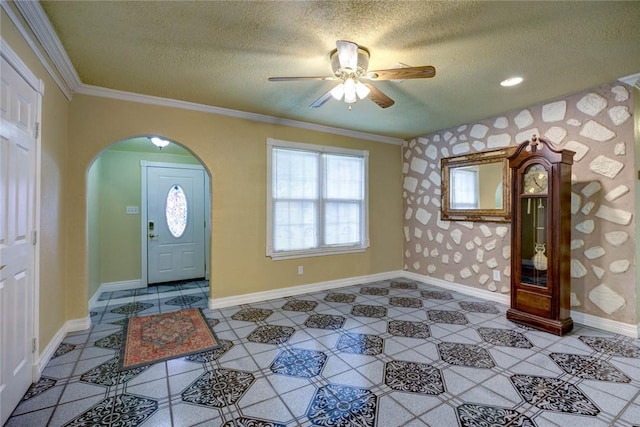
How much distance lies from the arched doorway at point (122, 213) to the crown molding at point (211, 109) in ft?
3.67

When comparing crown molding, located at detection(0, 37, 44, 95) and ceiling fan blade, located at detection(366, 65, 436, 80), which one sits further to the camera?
A: ceiling fan blade, located at detection(366, 65, 436, 80)

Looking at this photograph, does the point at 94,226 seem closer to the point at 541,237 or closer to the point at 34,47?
the point at 34,47

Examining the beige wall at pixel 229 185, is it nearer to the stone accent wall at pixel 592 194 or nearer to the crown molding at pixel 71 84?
the crown molding at pixel 71 84

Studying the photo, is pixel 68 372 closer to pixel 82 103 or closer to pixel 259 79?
pixel 82 103

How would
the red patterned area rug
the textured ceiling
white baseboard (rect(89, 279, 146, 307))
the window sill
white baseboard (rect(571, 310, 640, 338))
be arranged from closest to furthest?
the textured ceiling, the red patterned area rug, white baseboard (rect(571, 310, 640, 338)), the window sill, white baseboard (rect(89, 279, 146, 307))

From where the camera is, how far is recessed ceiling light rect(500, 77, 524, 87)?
285cm

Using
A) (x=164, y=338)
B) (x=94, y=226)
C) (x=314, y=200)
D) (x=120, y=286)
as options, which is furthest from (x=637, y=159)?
(x=120, y=286)

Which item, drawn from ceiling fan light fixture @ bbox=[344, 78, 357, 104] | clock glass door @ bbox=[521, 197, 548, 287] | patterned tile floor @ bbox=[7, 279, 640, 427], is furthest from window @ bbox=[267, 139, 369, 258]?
clock glass door @ bbox=[521, 197, 548, 287]

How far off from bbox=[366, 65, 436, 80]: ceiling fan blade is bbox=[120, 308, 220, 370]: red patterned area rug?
266cm

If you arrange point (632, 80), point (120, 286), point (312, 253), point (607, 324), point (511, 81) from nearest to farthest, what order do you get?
1. point (632, 80)
2. point (511, 81)
3. point (607, 324)
4. point (312, 253)
5. point (120, 286)

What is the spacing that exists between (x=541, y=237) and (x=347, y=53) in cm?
278

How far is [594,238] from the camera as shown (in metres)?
3.11

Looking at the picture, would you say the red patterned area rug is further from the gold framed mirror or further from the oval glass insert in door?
the gold framed mirror

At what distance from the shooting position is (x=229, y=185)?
383 centimetres
